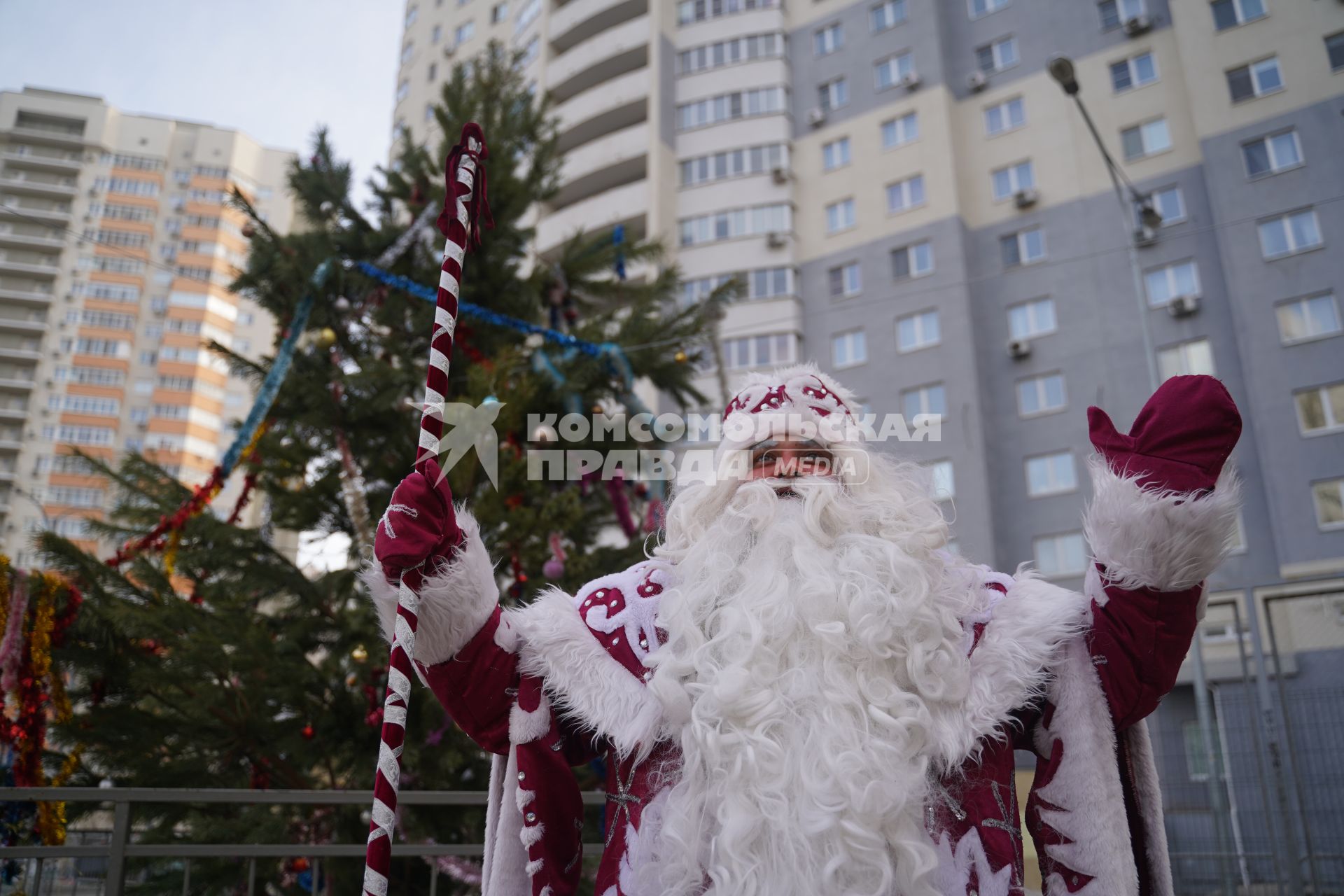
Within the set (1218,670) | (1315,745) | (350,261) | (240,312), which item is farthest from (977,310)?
(240,312)

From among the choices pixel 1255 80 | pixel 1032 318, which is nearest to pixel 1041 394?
pixel 1032 318

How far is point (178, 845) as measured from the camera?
3.50m

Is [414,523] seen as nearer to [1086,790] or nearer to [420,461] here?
[420,461]

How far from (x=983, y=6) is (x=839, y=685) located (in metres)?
22.3

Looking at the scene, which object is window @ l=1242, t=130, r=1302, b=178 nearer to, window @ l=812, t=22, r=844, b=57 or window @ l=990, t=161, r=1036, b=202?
window @ l=990, t=161, r=1036, b=202

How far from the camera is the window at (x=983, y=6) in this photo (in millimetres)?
20281

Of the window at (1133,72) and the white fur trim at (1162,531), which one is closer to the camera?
the white fur trim at (1162,531)

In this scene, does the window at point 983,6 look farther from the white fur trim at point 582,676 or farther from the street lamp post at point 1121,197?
the white fur trim at point 582,676

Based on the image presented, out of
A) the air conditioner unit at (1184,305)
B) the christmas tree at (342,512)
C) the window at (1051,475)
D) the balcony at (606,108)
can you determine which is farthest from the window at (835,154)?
the christmas tree at (342,512)

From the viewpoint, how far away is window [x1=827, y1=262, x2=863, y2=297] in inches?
809

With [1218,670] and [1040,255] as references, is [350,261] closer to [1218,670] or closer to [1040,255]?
[1218,670]

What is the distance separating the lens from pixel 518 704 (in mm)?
2225

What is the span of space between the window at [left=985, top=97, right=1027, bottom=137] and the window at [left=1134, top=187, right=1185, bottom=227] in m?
3.27

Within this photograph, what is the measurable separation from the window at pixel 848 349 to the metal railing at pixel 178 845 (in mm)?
17123
